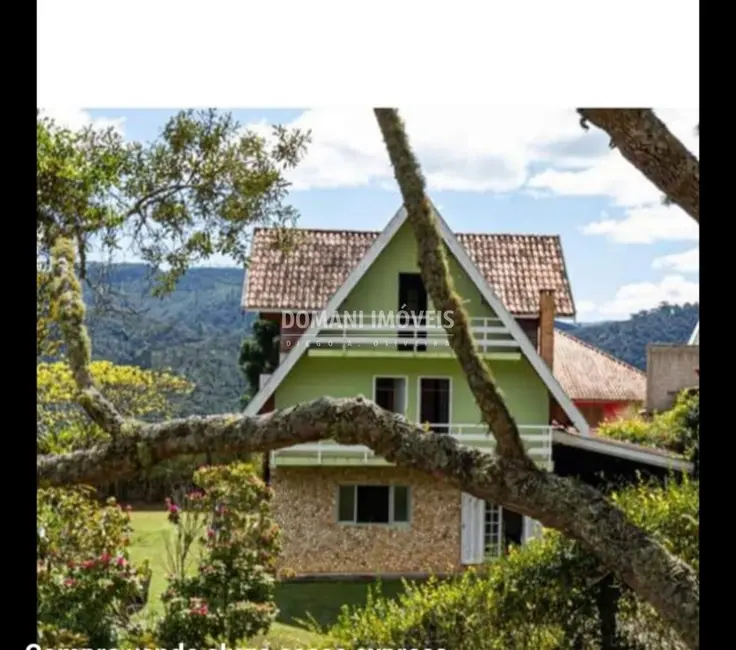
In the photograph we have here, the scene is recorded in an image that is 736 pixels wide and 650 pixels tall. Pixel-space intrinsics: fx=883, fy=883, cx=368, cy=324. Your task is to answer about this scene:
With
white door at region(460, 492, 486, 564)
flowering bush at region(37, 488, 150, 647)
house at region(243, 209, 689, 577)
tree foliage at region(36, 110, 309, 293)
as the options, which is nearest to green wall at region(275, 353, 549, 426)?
house at region(243, 209, 689, 577)

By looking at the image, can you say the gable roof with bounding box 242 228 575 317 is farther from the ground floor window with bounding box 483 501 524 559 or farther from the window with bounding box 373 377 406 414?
the ground floor window with bounding box 483 501 524 559

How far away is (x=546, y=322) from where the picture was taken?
12.4 feet

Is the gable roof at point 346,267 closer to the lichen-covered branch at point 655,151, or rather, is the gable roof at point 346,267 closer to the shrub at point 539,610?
the shrub at point 539,610

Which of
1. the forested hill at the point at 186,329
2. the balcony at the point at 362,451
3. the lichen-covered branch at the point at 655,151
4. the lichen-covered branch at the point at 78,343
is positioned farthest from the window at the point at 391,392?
the lichen-covered branch at the point at 655,151

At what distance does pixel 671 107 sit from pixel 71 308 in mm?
1236

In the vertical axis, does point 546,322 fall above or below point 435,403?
above

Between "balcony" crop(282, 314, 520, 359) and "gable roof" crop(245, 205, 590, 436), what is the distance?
0.37 ft

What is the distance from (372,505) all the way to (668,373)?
1481mm

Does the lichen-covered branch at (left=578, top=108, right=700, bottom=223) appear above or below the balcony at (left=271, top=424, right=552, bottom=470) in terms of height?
above

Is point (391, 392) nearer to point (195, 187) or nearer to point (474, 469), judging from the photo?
point (195, 187)

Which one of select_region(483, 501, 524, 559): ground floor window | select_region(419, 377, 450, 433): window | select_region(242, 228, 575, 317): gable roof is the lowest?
select_region(483, 501, 524, 559): ground floor window

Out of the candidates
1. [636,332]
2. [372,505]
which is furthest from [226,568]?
[636,332]

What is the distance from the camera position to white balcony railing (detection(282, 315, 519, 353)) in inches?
98.4

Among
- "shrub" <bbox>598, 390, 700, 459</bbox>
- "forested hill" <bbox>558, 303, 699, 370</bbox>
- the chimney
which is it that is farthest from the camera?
"shrub" <bbox>598, 390, 700, 459</bbox>
